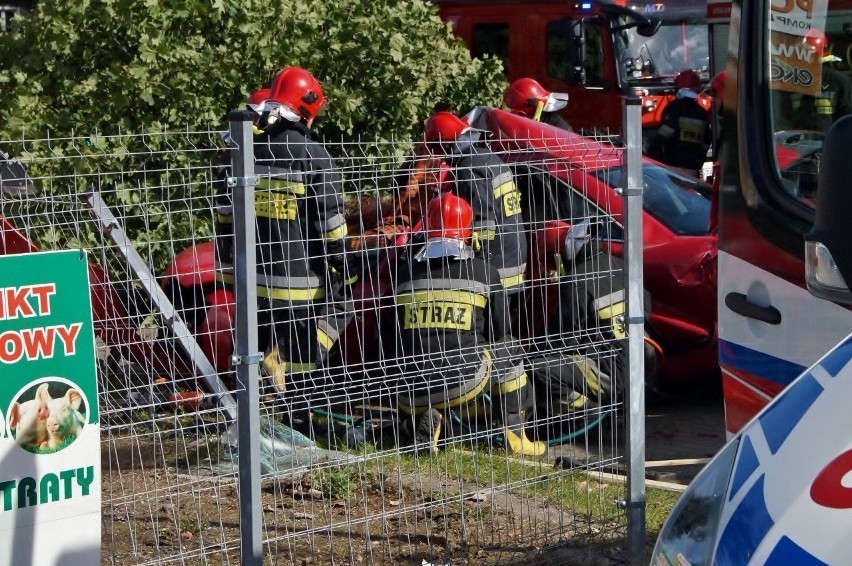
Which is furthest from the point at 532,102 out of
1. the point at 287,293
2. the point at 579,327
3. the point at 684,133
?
the point at 287,293

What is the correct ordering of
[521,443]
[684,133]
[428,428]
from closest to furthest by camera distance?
[521,443] → [428,428] → [684,133]

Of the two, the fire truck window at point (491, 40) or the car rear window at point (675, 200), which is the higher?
the fire truck window at point (491, 40)

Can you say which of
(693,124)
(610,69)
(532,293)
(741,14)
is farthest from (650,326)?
(610,69)

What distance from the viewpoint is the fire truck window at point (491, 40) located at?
14867 mm

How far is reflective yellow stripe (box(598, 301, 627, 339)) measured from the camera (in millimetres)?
4758

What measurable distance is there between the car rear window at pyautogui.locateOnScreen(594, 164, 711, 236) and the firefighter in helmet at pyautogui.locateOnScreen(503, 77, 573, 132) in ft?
5.02

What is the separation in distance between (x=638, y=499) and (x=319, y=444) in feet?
6.14

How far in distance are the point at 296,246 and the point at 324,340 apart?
1.52 feet

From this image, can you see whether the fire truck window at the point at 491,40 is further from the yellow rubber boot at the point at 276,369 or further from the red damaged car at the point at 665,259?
the yellow rubber boot at the point at 276,369

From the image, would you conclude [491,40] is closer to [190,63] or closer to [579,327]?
[190,63]

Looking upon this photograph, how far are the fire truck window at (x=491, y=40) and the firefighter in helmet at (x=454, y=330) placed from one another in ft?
31.0

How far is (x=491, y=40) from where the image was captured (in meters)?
15.0

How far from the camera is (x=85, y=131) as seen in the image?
852 cm

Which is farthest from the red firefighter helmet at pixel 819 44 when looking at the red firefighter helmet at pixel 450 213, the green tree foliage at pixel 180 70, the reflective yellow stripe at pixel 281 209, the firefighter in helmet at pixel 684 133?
the firefighter in helmet at pixel 684 133
